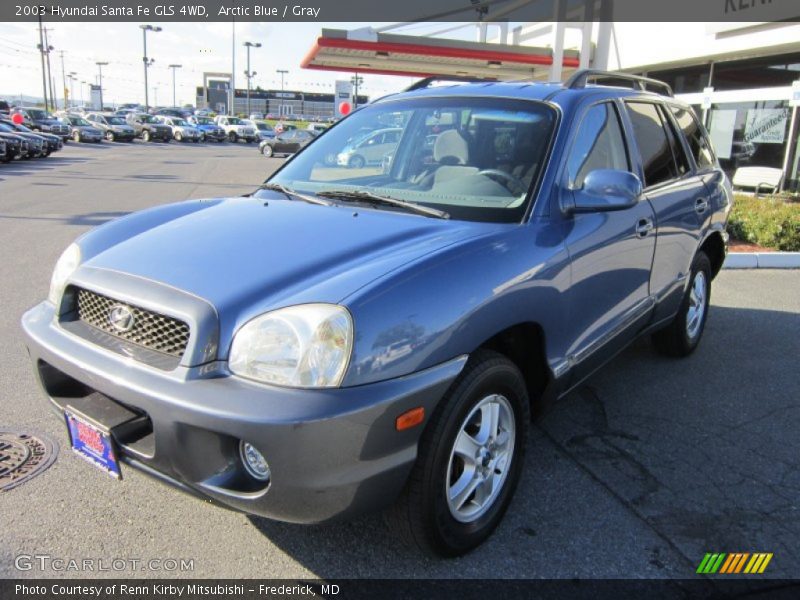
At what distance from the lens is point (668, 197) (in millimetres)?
4020

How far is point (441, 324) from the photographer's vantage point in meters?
2.25

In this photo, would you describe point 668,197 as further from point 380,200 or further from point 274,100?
point 274,100

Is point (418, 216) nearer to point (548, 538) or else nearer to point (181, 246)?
point (181, 246)

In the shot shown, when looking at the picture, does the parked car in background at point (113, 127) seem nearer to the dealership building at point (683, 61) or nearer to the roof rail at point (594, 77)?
the dealership building at point (683, 61)

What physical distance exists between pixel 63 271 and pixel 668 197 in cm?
339

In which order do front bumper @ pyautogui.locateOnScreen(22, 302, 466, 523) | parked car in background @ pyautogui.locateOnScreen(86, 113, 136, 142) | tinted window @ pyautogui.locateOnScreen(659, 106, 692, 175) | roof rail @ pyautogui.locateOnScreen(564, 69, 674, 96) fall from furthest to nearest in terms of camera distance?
1. parked car in background @ pyautogui.locateOnScreen(86, 113, 136, 142)
2. tinted window @ pyautogui.locateOnScreen(659, 106, 692, 175)
3. roof rail @ pyautogui.locateOnScreen(564, 69, 674, 96)
4. front bumper @ pyautogui.locateOnScreen(22, 302, 466, 523)

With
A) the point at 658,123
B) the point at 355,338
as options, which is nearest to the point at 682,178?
the point at 658,123

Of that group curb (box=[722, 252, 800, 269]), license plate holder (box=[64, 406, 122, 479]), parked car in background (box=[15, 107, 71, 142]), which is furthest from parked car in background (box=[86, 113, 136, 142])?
license plate holder (box=[64, 406, 122, 479])

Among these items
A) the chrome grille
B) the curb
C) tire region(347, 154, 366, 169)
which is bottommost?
the curb

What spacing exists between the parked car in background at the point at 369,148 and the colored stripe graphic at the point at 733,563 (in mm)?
2529

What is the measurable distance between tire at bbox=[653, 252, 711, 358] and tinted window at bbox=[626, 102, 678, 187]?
2.74 ft
